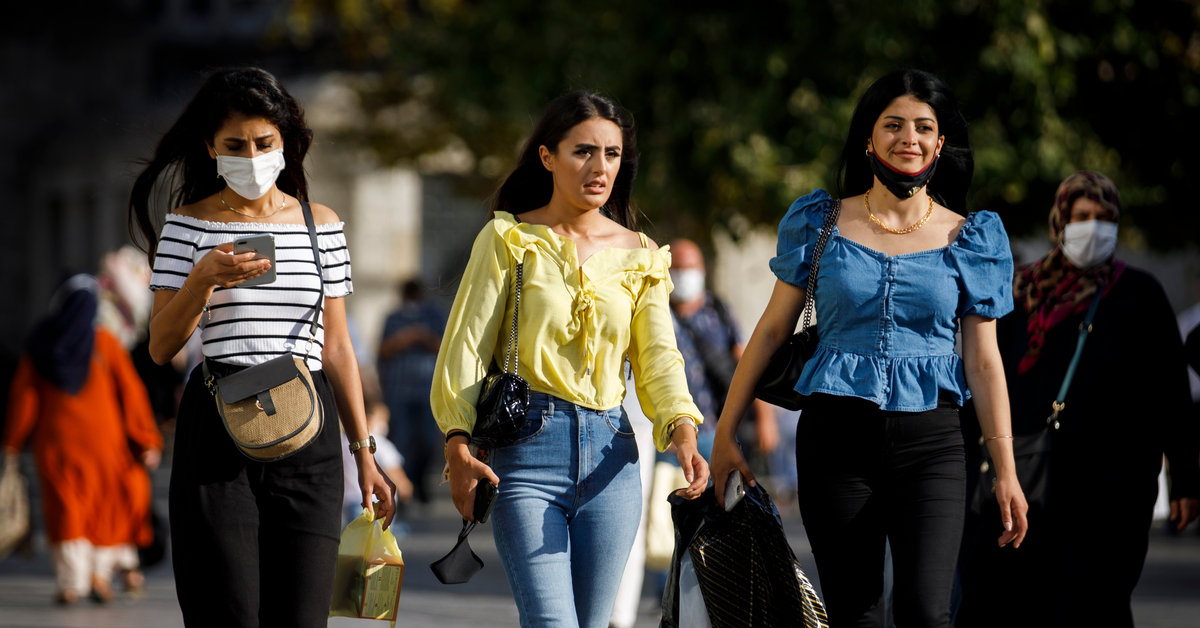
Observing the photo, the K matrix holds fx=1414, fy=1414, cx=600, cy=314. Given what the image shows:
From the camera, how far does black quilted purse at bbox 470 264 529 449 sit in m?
3.80

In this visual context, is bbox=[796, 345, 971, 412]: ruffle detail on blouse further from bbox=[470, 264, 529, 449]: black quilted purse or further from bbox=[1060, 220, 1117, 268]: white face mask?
bbox=[1060, 220, 1117, 268]: white face mask

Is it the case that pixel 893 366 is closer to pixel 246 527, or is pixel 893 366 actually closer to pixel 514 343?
pixel 514 343

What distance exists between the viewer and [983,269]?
404cm

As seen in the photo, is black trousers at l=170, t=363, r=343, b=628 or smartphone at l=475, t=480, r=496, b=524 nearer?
black trousers at l=170, t=363, r=343, b=628

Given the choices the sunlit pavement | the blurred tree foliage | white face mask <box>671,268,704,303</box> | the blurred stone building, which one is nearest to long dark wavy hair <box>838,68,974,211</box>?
white face mask <box>671,268,704,303</box>

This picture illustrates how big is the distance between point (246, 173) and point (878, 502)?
196 cm

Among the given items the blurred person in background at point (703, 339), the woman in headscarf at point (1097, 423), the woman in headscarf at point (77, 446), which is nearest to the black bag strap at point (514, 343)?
the woman in headscarf at point (1097, 423)

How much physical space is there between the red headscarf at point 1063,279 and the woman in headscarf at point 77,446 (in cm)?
565

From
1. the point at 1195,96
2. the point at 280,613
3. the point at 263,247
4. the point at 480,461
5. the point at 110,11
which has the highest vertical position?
the point at 110,11

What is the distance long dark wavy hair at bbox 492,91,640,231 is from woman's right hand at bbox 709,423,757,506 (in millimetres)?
734

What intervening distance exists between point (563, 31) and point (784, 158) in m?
3.25

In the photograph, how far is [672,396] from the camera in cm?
399

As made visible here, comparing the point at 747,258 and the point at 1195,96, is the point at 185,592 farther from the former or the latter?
the point at 747,258

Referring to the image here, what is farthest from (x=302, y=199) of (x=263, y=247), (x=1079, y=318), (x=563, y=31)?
(x=563, y=31)
